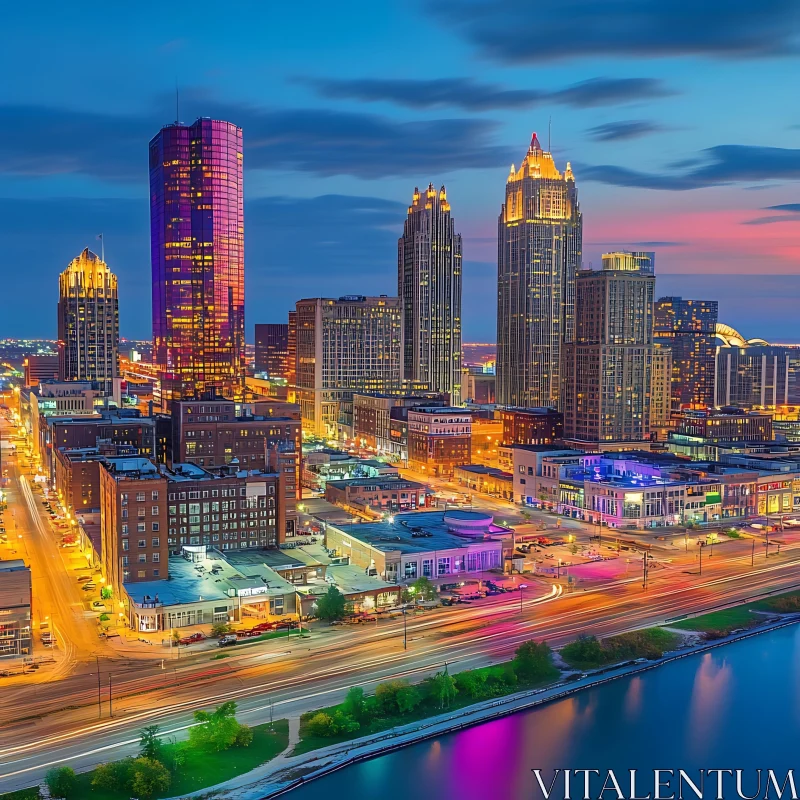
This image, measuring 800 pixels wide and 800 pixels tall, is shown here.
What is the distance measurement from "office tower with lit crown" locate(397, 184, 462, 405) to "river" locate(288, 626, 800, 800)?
123257 millimetres

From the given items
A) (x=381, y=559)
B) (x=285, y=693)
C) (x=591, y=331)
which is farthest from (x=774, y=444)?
(x=285, y=693)

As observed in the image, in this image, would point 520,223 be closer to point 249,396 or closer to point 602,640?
point 249,396

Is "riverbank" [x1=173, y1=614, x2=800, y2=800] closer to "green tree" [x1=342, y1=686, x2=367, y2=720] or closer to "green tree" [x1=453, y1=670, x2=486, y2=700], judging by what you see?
"green tree" [x1=453, y1=670, x2=486, y2=700]

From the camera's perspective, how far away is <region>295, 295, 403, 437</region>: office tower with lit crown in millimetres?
160625

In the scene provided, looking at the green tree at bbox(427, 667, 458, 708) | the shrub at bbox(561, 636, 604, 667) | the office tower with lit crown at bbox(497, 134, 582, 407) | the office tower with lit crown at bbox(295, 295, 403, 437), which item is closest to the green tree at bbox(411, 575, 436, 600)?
the shrub at bbox(561, 636, 604, 667)

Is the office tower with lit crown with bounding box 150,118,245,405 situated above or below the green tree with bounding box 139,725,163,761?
above

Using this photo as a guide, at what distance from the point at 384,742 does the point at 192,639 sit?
51.8 feet

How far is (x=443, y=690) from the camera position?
45938mm

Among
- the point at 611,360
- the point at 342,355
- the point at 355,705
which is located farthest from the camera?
the point at 342,355

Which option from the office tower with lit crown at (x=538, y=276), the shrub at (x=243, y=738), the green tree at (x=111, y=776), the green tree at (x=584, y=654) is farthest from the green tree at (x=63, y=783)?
the office tower with lit crown at (x=538, y=276)

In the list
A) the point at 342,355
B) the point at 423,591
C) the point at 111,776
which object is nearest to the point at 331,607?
the point at 423,591

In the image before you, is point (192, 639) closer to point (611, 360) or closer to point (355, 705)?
point (355, 705)

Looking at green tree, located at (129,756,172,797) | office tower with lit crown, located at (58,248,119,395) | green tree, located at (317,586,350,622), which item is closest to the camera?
green tree, located at (129,756,172,797)

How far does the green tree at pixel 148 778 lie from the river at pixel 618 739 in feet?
17.2
